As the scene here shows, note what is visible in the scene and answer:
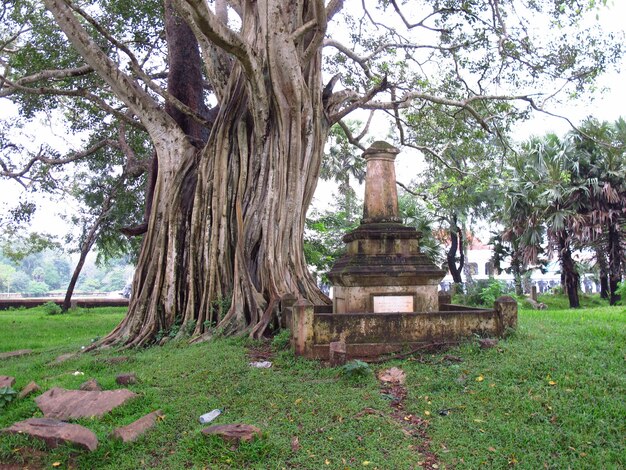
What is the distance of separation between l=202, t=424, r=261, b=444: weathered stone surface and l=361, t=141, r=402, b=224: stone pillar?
11.8 feet

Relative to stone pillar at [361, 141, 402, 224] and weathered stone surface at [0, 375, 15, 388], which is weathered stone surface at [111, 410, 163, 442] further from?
stone pillar at [361, 141, 402, 224]

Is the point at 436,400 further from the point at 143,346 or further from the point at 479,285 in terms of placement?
the point at 479,285

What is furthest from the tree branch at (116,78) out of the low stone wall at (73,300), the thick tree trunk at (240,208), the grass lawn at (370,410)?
the low stone wall at (73,300)

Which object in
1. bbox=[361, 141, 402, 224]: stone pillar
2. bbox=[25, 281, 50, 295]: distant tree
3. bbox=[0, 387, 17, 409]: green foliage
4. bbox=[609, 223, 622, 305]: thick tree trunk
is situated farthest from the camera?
bbox=[25, 281, 50, 295]: distant tree

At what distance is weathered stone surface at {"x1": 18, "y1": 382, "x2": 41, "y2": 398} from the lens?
4.71m

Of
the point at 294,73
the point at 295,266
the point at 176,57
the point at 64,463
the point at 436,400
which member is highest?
the point at 176,57

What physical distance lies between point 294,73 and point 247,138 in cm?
133

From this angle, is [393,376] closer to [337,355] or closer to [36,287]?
[337,355]

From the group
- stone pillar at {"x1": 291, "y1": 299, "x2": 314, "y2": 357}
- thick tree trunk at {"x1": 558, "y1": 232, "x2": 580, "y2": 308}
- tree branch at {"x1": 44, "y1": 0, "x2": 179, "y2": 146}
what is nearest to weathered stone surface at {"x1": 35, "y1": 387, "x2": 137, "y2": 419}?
stone pillar at {"x1": 291, "y1": 299, "x2": 314, "y2": 357}

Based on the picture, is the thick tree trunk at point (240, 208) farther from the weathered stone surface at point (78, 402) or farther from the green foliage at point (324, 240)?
the green foliage at point (324, 240)

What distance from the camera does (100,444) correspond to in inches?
144

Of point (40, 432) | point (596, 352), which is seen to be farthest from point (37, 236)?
point (596, 352)

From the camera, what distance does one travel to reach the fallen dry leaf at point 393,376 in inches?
192

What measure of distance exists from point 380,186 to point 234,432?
405cm
